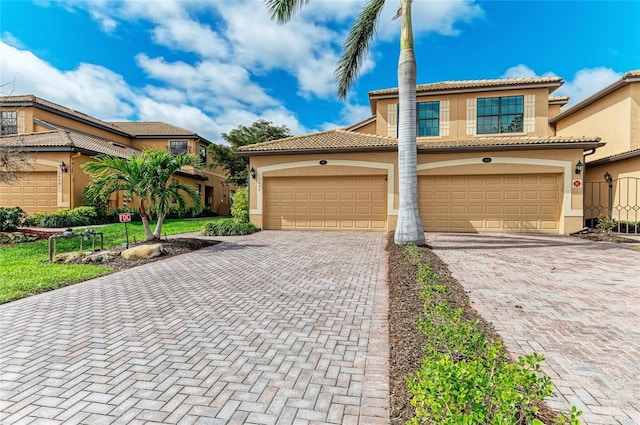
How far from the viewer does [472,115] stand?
16.5 meters

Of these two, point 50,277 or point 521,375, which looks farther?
point 50,277

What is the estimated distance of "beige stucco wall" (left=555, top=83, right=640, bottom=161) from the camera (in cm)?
1460

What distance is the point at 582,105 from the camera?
1717 centimetres

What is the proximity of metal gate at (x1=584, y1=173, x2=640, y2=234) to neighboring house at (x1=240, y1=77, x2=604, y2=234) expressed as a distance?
9.21 feet

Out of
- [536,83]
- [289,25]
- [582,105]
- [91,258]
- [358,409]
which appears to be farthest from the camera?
[582,105]

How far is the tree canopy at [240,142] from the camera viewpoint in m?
27.9

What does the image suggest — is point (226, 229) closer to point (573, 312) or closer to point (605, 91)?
point (573, 312)

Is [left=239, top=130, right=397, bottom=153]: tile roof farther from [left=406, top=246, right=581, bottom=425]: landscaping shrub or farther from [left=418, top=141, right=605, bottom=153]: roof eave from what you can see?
[left=406, top=246, right=581, bottom=425]: landscaping shrub

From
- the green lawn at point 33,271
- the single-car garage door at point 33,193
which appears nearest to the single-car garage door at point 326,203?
the green lawn at point 33,271

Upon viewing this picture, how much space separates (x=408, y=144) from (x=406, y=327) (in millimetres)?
6477

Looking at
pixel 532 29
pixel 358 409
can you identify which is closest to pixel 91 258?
pixel 358 409

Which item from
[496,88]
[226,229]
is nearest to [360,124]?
[496,88]

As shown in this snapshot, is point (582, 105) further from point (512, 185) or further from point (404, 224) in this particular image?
point (404, 224)

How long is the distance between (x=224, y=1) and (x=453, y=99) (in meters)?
12.0
